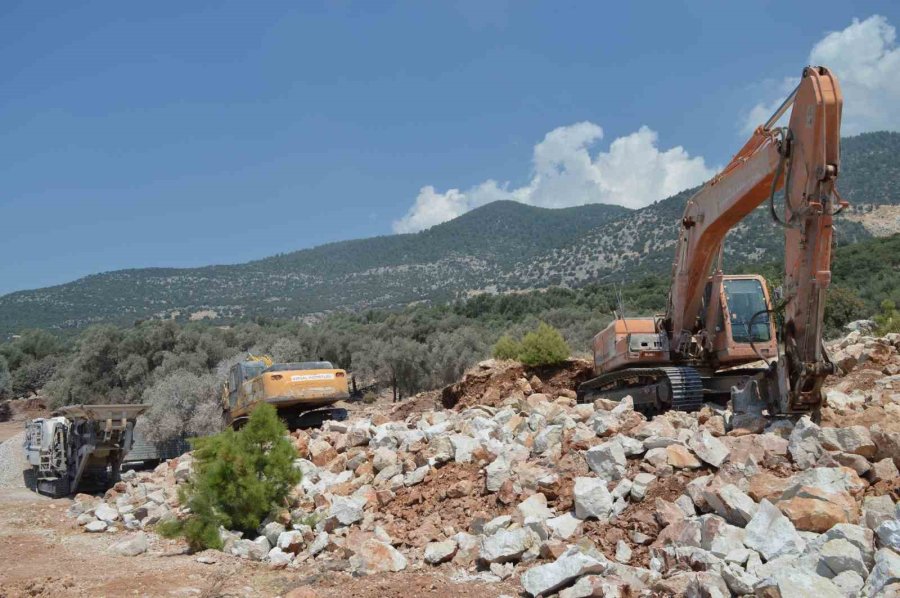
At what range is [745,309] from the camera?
39.8ft

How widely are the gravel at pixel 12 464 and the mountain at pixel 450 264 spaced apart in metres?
52.9

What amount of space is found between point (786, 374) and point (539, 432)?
332cm

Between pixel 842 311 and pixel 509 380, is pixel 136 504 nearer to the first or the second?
pixel 509 380

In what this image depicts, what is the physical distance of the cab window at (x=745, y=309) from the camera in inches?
473

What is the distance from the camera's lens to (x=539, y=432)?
33.0ft

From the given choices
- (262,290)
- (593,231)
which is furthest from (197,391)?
(262,290)

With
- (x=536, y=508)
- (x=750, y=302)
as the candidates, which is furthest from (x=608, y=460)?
(x=750, y=302)

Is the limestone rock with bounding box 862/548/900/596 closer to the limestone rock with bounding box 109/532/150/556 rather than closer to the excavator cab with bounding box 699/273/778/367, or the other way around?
the excavator cab with bounding box 699/273/778/367

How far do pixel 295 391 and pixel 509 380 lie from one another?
208 inches

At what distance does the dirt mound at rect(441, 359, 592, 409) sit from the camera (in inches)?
672

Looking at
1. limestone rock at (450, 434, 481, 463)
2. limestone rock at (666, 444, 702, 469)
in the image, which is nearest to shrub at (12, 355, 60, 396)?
limestone rock at (450, 434, 481, 463)

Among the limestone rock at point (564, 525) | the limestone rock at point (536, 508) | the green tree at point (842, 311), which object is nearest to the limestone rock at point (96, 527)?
the limestone rock at point (536, 508)

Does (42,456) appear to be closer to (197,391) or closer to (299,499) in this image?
(197,391)

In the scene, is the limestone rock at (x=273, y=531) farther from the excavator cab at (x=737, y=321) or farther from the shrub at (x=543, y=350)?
the shrub at (x=543, y=350)
